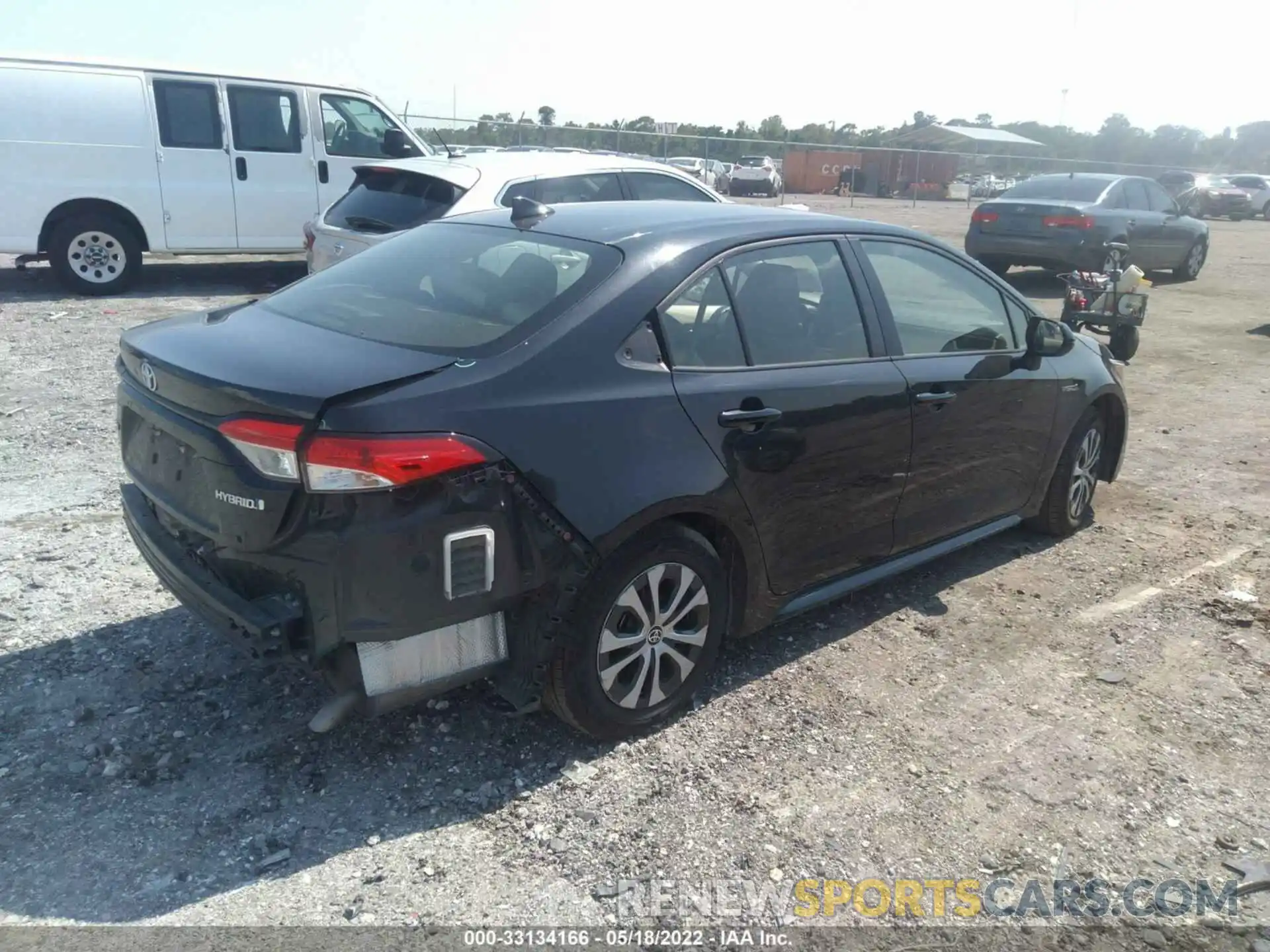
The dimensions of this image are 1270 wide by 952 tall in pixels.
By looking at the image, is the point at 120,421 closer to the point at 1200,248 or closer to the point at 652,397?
the point at 652,397

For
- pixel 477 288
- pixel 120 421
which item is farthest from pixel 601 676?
pixel 120 421

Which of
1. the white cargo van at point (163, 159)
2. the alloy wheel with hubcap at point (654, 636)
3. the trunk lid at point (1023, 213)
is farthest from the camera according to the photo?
the trunk lid at point (1023, 213)

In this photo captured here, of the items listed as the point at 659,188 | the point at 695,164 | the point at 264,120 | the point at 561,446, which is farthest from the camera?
the point at 695,164

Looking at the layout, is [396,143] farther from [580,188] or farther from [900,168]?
[900,168]

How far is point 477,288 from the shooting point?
3.52 meters

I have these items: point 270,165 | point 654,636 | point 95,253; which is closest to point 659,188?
point 270,165

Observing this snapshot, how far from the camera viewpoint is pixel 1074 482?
5.31 m

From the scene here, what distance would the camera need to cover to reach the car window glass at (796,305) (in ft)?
12.1

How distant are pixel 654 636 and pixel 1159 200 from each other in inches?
585

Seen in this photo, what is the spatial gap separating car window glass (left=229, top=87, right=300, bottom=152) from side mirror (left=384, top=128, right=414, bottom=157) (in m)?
0.98

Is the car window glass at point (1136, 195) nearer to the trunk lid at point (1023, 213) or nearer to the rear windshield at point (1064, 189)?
the rear windshield at point (1064, 189)

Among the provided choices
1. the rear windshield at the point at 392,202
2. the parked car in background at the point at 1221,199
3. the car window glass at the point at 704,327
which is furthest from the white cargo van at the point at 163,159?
the parked car in background at the point at 1221,199

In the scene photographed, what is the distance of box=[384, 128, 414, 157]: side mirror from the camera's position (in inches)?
422

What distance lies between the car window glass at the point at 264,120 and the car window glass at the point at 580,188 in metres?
4.63
